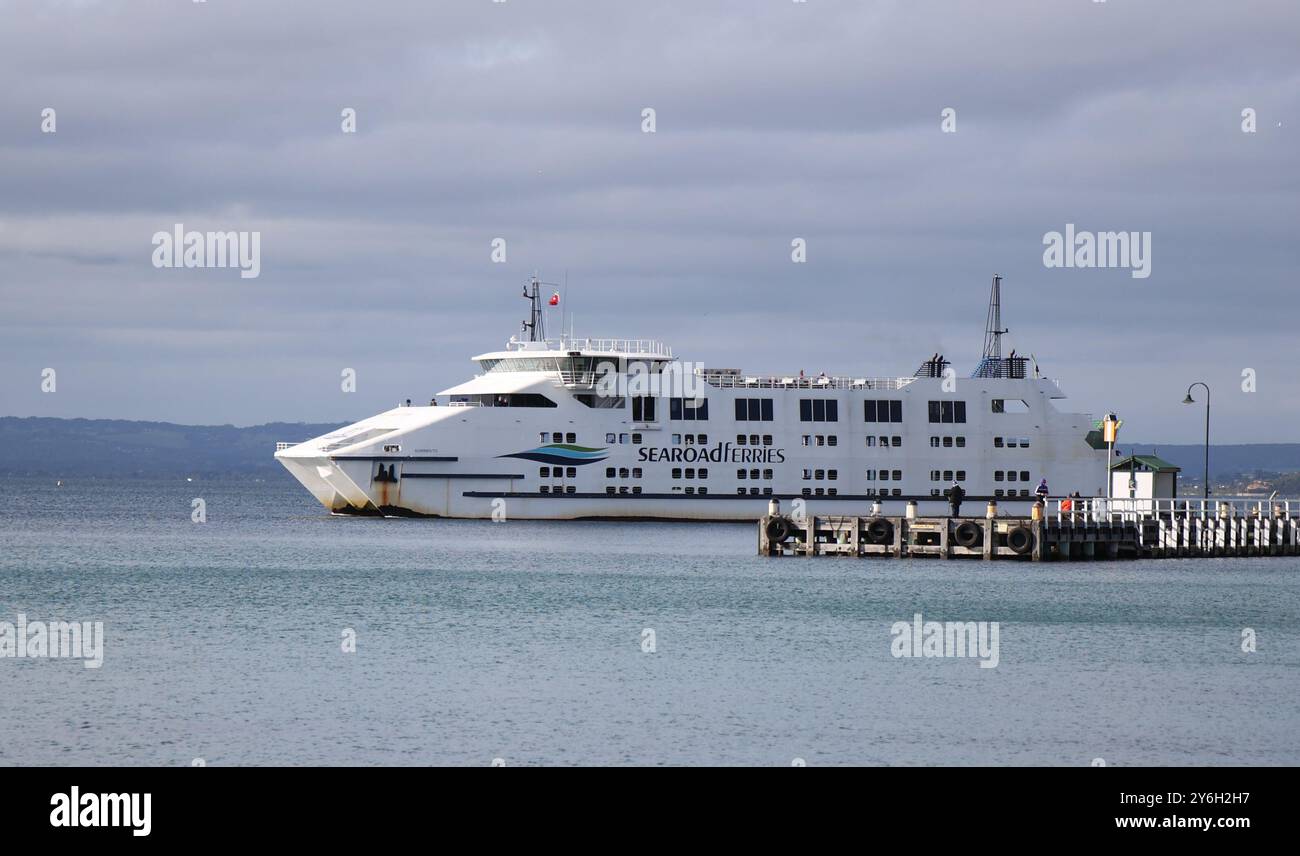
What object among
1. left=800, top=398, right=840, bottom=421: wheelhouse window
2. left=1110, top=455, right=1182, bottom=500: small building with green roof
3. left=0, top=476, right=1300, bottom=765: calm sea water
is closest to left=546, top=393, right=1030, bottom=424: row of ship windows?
left=800, top=398, right=840, bottom=421: wheelhouse window

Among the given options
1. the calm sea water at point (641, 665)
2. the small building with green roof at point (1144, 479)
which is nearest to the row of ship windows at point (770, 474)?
the small building with green roof at point (1144, 479)

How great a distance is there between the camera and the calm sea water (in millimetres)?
21078

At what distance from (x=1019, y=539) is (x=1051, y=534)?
113 cm

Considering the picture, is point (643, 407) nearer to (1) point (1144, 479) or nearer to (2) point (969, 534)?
(1) point (1144, 479)

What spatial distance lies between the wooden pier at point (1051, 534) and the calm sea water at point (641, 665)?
55.7 inches

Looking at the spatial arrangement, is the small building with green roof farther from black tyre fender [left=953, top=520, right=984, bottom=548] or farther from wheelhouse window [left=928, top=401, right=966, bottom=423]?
black tyre fender [left=953, top=520, right=984, bottom=548]

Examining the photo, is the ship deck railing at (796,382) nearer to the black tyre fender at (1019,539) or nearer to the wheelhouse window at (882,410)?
the wheelhouse window at (882,410)

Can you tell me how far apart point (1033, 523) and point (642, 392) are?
1997 cm

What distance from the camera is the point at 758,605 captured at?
3659 cm

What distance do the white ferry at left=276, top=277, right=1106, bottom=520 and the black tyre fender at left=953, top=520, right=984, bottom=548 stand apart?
55.7 ft

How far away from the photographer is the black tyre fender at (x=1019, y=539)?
157 ft
